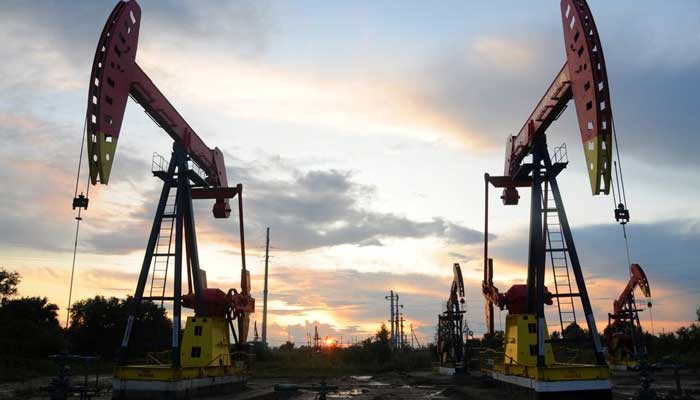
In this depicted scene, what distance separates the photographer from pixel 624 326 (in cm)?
3600

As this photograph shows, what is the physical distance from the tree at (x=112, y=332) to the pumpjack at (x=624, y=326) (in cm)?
3172

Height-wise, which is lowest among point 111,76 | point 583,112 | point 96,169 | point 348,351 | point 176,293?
point 348,351

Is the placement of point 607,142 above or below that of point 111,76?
below

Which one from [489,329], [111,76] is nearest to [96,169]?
[111,76]

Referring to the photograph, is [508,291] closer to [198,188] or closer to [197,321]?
[197,321]

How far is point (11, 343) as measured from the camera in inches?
1468

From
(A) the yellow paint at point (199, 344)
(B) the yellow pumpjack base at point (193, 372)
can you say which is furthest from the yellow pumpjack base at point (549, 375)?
(A) the yellow paint at point (199, 344)

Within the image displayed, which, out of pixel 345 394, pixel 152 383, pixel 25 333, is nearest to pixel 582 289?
pixel 345 394

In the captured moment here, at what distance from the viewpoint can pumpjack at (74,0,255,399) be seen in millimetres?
13164

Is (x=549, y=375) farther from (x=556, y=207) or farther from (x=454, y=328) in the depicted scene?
(x=454, y=328)

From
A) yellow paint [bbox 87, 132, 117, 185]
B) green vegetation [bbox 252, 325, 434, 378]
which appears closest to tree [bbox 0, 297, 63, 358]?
green vegetation [bbox 252, 325, 434, 378]

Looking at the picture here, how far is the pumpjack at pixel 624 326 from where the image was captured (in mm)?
33062

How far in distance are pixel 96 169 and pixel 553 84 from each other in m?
11.9

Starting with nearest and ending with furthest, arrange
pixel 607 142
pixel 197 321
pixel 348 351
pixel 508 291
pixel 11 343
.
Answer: pixel 607 142
pixel 197 321
pixel 508 291
pixel 11 343
pixel 348 351
